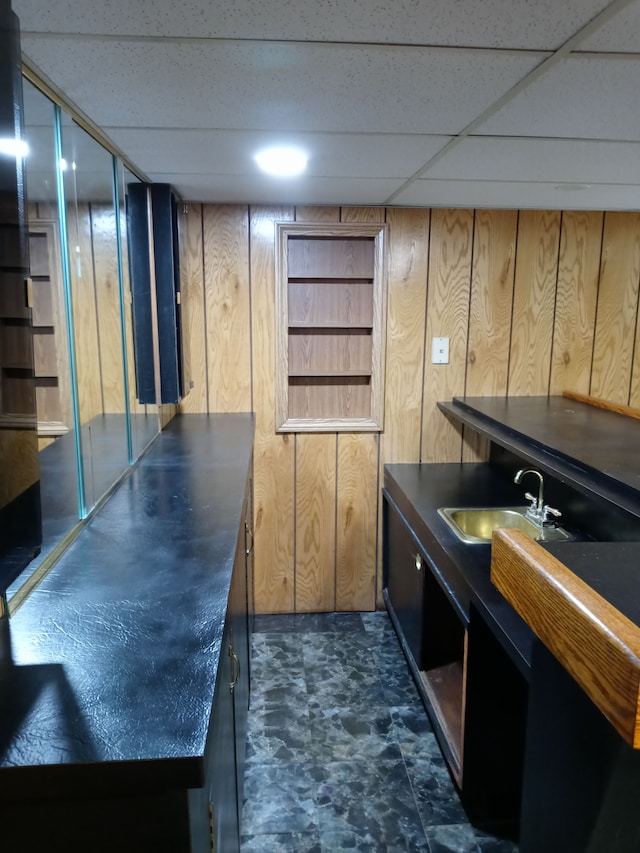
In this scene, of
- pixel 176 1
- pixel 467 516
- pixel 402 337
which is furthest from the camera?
pixel 402 337

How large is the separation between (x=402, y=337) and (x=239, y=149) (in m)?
1.34

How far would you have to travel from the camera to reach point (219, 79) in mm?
1239

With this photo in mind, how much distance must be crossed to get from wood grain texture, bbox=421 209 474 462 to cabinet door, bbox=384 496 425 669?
0.44m

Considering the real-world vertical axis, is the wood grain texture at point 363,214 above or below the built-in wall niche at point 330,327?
above

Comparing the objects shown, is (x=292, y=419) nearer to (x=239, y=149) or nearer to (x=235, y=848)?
(x=239, y=149)

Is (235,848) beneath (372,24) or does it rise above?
beneath

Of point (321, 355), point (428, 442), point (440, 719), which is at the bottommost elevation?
point (440, 719)

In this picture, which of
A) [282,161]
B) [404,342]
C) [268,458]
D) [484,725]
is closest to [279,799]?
[484,725]

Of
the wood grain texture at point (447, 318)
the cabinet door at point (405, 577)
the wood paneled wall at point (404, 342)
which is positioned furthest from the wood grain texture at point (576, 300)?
the cabinet door at point (405, 577)

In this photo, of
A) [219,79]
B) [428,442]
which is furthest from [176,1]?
[428,442]

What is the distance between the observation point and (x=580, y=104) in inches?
54.0

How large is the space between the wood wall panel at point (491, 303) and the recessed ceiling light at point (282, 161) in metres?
1.14

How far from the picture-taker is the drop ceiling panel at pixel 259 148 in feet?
5.39

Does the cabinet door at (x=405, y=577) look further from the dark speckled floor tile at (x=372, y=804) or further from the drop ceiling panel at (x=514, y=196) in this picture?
the drop ceiling panel at (x=514, y=196)
